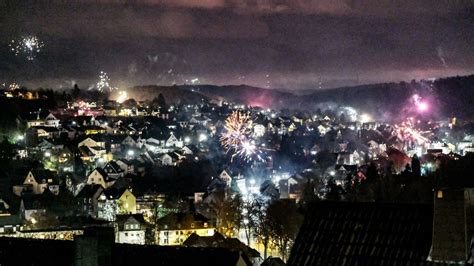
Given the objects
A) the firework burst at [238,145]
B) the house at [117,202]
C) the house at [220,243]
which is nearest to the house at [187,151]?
the firework burst at [238,145]

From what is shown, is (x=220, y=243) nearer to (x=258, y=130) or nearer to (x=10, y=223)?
(x=10, y=223)

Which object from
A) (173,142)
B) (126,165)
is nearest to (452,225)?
(126,165)

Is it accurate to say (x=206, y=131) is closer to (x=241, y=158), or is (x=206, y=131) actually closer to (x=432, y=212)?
(x=241, y=158)

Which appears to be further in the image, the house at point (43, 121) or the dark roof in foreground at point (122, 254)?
the house at point (43, 121)

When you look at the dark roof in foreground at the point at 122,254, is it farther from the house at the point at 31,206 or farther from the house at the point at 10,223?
→ the house at the point at 31,206

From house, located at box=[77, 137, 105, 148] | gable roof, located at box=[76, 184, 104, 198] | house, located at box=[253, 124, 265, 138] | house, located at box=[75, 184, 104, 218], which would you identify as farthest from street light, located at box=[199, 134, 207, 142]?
house, located at box=[75, 184, 104, 218]
